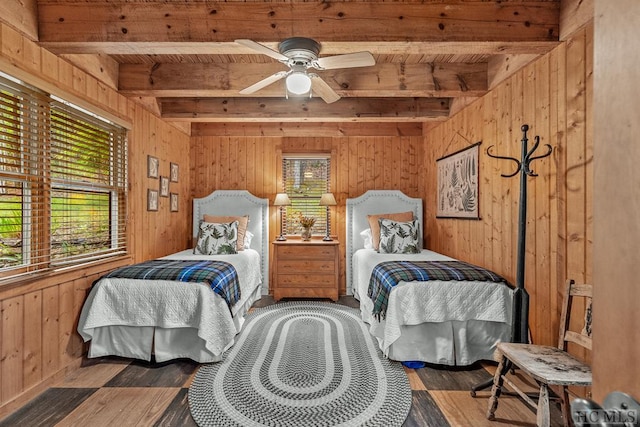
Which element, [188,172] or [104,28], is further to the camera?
[188,172]

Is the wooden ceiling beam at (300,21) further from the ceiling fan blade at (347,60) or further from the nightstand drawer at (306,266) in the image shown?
the nightstand drawer at (306,266)

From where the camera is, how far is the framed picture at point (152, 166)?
358 cm

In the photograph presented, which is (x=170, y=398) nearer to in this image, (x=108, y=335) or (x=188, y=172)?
(x=108, y=335)

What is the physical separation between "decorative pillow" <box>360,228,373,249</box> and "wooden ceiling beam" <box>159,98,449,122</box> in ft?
4.90

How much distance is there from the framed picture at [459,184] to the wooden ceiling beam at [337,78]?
68 centimetres

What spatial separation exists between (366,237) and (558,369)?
9.66ft

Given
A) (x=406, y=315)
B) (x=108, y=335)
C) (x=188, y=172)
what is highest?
(x=188, y=172)

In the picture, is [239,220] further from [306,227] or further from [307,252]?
[307,252]

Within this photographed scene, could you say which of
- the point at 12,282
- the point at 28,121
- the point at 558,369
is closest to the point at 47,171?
the point at 28,121

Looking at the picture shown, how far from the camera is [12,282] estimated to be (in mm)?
1952

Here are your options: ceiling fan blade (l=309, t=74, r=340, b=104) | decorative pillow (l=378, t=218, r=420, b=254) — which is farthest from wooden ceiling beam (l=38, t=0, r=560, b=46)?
decorative pillow (l=378, t=218, r=420, b=254)

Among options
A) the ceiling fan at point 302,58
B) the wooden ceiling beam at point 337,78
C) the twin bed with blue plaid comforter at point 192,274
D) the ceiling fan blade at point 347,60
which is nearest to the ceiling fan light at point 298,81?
the ceiling fan at point 302,58

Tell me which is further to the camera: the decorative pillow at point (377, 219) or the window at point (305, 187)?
the window at point (305, 187)

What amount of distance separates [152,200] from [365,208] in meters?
2.68
